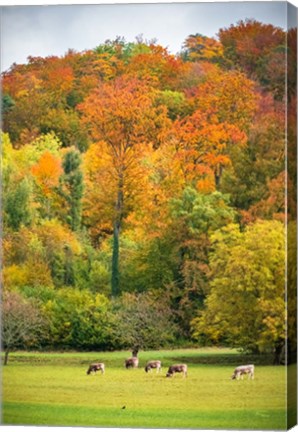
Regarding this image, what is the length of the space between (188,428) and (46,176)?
3.40 metres

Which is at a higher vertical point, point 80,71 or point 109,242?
point 80,71

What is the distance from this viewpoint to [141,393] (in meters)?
18.6

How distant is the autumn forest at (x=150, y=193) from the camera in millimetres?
18312

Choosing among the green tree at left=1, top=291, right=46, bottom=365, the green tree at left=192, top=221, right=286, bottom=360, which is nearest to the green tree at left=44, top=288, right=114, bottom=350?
the green tree at left=1, top=291, right=46, bottom=365

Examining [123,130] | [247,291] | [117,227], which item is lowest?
[247,291]

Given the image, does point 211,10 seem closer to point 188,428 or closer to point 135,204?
point 135,204

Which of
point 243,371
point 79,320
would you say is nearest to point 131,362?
point 79,320

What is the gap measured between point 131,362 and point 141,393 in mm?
400

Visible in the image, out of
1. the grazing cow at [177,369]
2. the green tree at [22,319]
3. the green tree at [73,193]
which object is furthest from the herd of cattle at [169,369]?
the green tree at [73,193]

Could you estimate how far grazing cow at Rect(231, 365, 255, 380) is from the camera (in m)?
18.3

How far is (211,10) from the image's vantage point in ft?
61.0

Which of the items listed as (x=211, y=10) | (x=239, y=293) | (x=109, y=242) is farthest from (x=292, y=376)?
(x=211, y=10)

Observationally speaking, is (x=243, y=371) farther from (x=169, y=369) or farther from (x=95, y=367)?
(x=95, y=367)

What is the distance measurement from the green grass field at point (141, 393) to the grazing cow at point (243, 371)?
0.06 meters
